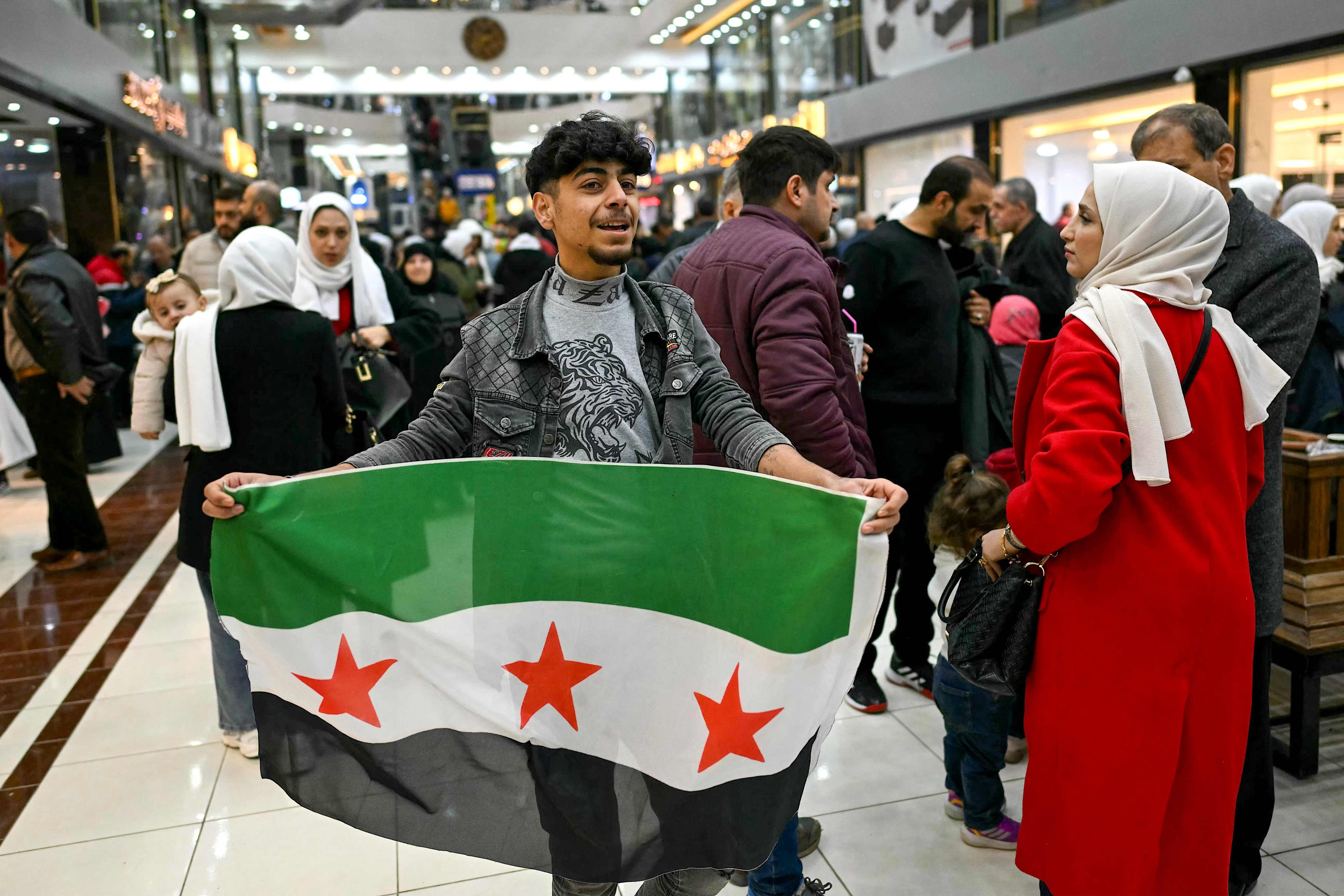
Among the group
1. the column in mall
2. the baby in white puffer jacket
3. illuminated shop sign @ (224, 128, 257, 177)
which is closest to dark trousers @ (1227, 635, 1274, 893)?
the baby in white puffer jacket

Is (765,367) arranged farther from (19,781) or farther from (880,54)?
(880,54)

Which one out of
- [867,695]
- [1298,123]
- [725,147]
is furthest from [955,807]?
[725,147]

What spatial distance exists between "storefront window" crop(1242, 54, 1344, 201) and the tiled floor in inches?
245

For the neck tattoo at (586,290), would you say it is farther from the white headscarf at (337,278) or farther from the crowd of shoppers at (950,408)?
the white headscarf at (337,278)

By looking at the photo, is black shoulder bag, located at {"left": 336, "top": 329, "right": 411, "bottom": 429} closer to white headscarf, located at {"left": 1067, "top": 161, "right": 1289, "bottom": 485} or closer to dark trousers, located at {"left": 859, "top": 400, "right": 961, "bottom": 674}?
dark trousers, located at {"left": 859, "top": 400, "right": 961, "bottom": 674}

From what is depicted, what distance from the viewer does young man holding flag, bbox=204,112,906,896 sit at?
1845 millimetres

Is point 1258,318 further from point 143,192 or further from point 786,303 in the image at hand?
point 143,192

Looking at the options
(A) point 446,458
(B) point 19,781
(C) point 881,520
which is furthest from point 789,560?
(B) point 19,781

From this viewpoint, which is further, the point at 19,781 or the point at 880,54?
the point at 880,54

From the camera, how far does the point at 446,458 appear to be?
1.96 metres

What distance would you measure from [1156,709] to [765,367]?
1.14 metres

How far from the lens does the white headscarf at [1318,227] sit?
5254 millimetres

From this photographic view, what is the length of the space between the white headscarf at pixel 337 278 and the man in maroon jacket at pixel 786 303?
5.47ft

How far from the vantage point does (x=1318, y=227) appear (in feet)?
17.5
